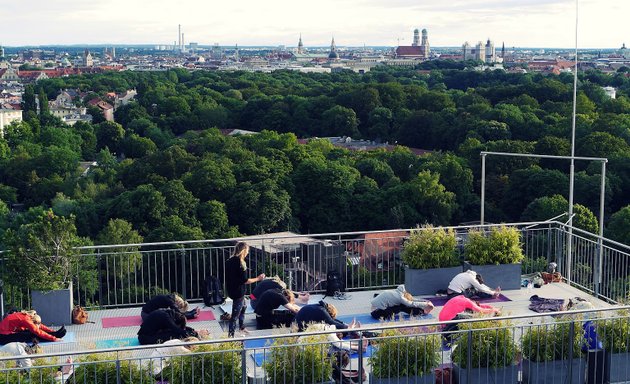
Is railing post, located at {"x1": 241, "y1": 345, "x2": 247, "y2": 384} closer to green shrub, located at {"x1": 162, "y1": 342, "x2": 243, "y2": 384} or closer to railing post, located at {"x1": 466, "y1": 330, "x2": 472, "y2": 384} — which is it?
green shrub, located at {"x1": 162, "y1": 342, "x2": 243, "y2": 384}

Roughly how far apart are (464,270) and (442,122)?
71.2 m

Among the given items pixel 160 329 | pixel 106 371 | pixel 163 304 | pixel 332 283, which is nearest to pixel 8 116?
pixel 332 283

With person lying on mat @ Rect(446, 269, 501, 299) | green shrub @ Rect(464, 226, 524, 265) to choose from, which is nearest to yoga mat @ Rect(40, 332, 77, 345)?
person lying on mat @ Rect(446, 269, 501, 299)

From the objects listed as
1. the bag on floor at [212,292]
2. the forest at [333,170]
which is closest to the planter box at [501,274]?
the bag on floor at [212,292]

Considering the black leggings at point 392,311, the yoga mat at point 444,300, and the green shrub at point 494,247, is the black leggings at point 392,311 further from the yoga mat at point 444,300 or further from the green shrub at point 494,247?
the green shrub at point 494,247

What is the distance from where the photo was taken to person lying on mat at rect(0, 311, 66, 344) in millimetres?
10711

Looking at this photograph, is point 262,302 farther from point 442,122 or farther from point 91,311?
point 442,122

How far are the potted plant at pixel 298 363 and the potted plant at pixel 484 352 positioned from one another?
1428 millimetres

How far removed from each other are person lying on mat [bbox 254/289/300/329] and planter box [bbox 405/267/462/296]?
216cm

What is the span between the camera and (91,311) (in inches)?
502

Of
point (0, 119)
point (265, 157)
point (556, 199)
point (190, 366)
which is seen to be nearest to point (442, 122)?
point (265, 157)

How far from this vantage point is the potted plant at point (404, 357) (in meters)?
8.98

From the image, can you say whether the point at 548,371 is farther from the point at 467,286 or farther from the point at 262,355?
the point at 467,286

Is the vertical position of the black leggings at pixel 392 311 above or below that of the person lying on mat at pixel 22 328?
below
